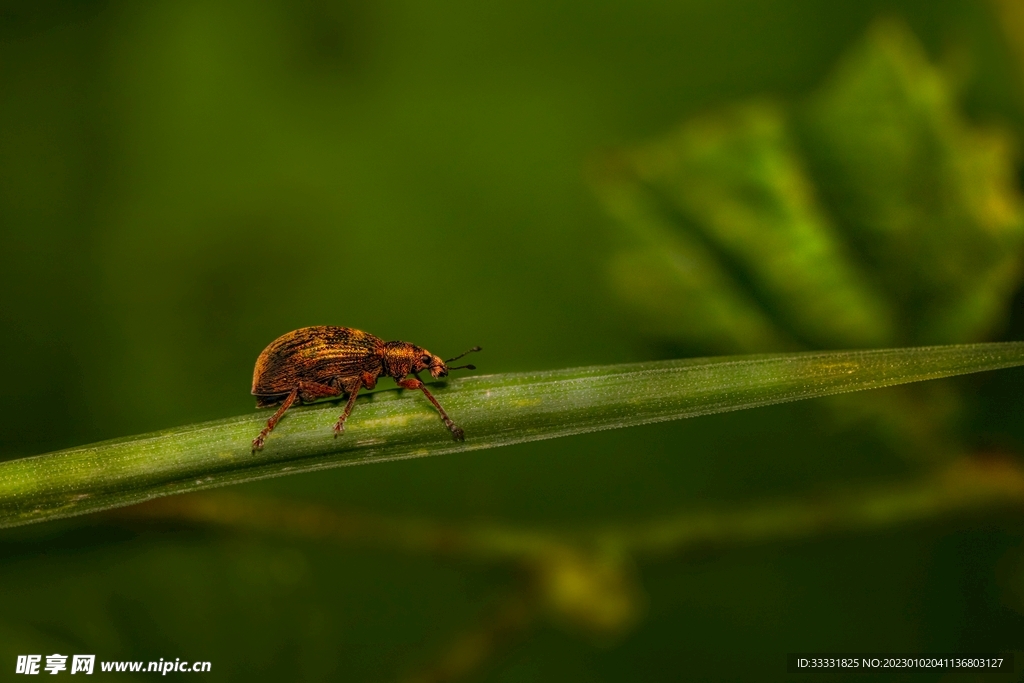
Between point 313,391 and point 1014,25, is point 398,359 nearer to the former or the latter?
point 313,391

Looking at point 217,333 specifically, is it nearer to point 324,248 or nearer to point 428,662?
point 324,248

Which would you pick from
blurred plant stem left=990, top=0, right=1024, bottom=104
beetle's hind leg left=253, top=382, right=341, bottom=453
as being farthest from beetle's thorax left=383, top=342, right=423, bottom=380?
blurred plant stem left=990, top=0, right=1024, bottom=104

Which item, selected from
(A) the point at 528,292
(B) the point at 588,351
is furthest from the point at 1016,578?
(A) the point at 528,292

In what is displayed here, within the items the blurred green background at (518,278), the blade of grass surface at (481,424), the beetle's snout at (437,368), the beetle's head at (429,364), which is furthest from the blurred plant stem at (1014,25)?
the beetle's snout at (437,368)

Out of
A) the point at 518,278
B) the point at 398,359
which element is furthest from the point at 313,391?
the point at 518,278

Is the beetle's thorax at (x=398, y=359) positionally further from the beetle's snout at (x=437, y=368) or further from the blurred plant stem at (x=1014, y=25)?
the blurred plant stem at (x=1014, y=25)

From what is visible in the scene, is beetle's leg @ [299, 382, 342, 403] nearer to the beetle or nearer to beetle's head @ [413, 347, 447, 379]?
the beetle
